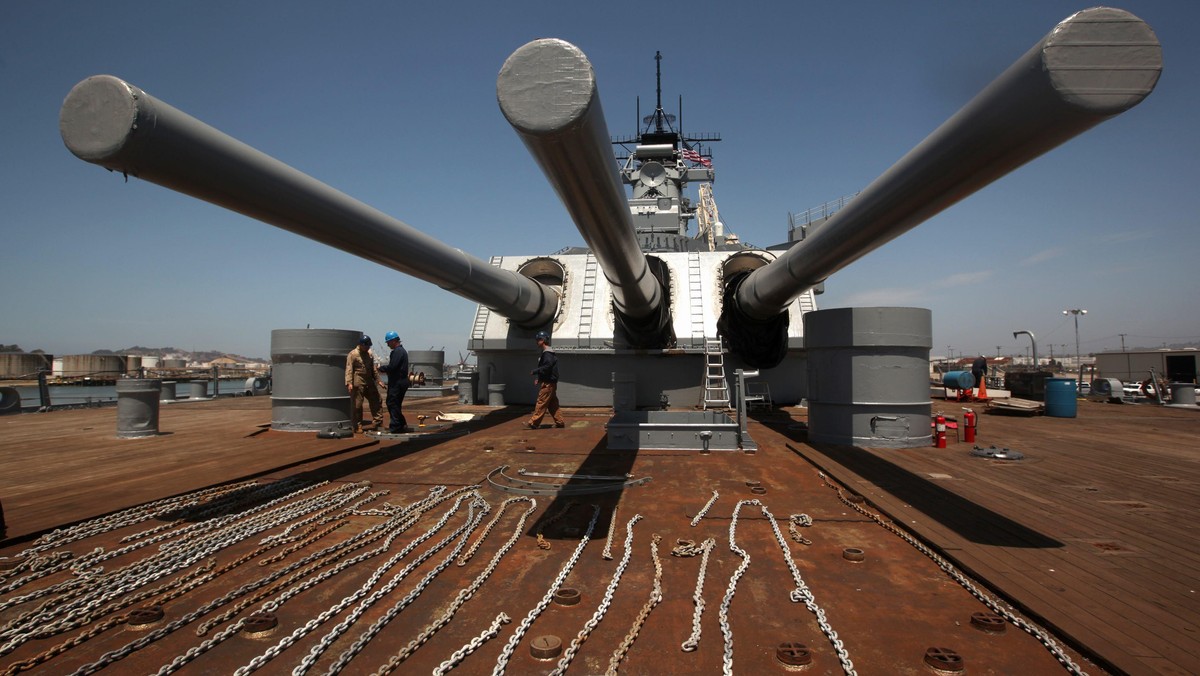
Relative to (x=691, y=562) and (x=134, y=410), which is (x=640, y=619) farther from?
(x=134, y=410)

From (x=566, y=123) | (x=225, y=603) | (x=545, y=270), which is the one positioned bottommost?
(x=225, y=603)

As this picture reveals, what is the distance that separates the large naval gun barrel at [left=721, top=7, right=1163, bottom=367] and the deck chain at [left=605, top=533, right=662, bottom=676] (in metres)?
2.30

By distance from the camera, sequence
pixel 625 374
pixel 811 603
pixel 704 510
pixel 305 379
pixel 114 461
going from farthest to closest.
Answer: pixel 625 374
pixel 305 379
pixel 114 461
pixel 704 510
pixel 811 603

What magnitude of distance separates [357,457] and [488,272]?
244 cm

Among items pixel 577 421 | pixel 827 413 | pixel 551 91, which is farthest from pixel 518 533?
pixel 577 421

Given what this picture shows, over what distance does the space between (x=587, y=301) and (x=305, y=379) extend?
17.0ft

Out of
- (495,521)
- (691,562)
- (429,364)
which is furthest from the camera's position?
(429,364)

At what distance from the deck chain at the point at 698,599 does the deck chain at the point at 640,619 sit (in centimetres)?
15

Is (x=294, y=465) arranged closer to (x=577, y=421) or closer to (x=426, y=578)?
(x=426, y=578)

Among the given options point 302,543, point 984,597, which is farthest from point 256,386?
point 984,597

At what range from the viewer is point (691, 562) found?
9.92 ft

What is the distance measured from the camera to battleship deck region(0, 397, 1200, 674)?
6.99 ft

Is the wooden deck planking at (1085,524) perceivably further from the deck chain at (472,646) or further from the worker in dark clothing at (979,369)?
the worker in dark clothing at (979,369)

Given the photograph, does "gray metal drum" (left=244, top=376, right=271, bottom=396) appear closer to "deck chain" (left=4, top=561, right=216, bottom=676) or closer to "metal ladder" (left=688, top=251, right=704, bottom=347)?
"metal ladder" (left=688, top=251, right=704, bottom=347)
